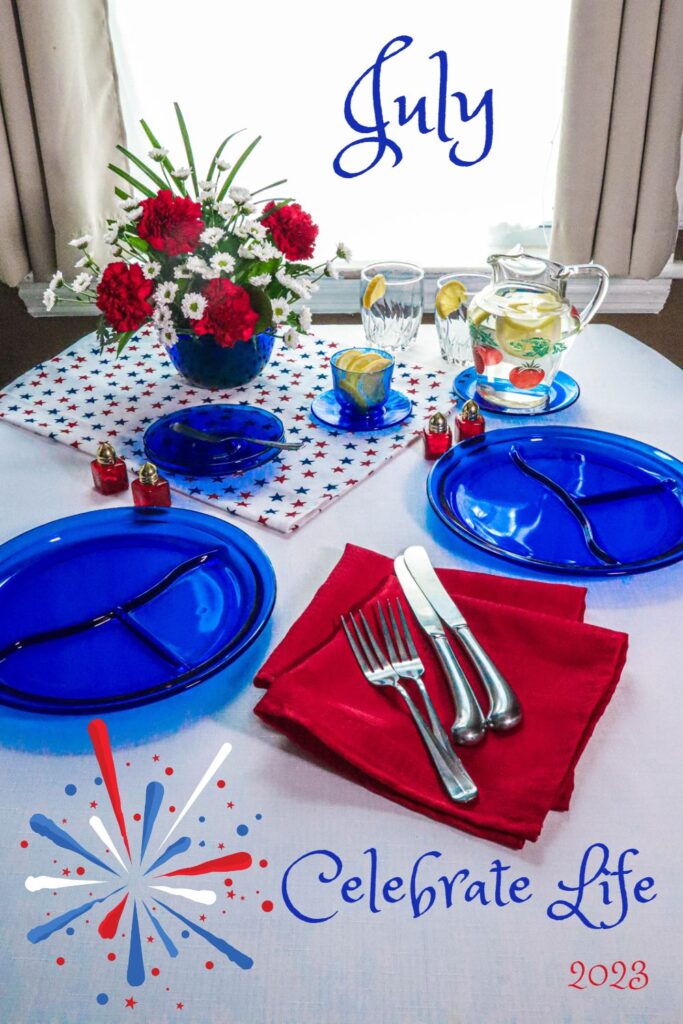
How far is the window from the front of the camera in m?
1.94

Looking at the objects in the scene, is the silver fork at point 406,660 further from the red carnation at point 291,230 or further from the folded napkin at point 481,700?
the red carnation at point 291,230

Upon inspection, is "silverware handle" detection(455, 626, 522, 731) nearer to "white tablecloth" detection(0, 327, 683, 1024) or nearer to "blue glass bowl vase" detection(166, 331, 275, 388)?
"white tablecloth" detection(0, 327, 683, 1024)

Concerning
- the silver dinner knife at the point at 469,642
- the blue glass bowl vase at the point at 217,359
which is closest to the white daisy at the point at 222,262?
the blue glass bowl vase at the point at 217,359

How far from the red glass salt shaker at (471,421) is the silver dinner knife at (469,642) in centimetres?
27

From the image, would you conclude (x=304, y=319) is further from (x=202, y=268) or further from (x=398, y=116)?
(x=398, y=116)

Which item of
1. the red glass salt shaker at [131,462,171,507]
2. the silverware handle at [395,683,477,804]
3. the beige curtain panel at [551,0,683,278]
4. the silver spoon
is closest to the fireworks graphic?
the silverware handle at [395,683,477,804]

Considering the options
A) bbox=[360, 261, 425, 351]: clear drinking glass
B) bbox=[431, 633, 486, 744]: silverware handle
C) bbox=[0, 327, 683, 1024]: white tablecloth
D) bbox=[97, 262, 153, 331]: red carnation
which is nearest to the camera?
bbox=[0, 327, 683, 1024]: white tablecloth

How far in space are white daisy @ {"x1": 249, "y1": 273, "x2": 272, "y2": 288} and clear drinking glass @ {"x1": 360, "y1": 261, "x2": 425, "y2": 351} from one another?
0.19 metres

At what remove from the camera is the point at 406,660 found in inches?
28.8

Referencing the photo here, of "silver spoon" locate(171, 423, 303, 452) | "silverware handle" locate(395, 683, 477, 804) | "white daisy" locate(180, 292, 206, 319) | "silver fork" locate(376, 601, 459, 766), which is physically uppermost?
"white daisy" locate(180, 292, 206, 319)

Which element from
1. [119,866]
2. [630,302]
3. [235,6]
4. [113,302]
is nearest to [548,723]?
[119,866]

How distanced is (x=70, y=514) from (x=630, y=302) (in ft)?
5.19

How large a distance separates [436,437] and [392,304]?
0.37 meters

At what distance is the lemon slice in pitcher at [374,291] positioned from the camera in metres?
1.30
